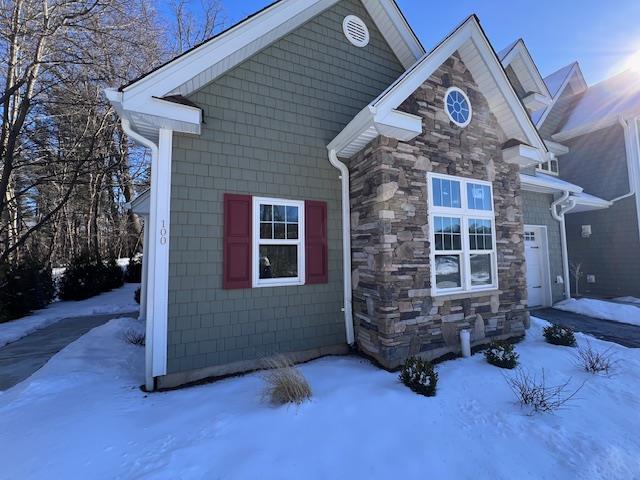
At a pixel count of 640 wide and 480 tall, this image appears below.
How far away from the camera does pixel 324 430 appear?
311 centimetres

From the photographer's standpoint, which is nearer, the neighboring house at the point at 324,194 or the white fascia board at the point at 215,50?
the white fascia board at the point at 215,50

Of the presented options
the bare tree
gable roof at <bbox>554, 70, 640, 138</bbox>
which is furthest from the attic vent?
the bare tree

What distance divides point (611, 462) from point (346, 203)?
14.6ft

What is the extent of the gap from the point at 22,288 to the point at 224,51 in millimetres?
9560

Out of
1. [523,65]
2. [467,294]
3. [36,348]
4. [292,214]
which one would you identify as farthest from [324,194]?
[523,65]

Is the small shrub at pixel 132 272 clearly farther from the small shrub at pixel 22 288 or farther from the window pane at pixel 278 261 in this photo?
the window pane at pixel 278 261

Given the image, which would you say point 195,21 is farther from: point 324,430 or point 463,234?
point 324,430

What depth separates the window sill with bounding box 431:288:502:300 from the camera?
16.8 feet

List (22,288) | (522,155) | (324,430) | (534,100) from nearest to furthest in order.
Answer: (324,430)
(522,155)
(22,288)
(534,100)

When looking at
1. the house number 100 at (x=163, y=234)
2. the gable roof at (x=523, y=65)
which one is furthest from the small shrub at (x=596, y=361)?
the gable roof at (x=523, y=65)

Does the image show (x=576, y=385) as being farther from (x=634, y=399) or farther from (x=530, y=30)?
(x=530, y=30)

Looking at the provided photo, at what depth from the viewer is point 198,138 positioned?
4.62m

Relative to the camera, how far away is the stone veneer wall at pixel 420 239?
4734 mm

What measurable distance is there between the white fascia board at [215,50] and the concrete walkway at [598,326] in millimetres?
8497
